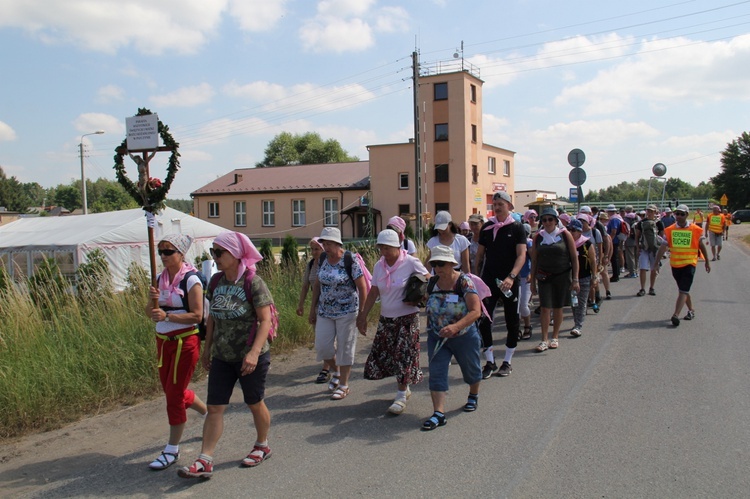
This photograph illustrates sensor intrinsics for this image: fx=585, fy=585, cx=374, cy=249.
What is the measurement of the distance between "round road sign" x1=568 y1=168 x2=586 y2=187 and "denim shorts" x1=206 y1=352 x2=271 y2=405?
1315 cm

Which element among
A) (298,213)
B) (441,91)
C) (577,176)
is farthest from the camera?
(298,213)

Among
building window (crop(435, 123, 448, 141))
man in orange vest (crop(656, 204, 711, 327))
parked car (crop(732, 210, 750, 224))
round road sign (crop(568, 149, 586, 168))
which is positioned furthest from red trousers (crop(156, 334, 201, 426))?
parked car (crop(732, 210, 750, 224))

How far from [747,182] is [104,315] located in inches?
2952

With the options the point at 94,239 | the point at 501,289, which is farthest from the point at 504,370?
the point at 94,239

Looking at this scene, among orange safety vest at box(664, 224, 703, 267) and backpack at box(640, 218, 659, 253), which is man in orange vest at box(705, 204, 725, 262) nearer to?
backpack at box(640, 218, 659, 253)

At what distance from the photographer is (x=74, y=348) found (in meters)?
6.68

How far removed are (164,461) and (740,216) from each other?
6396 centimetres

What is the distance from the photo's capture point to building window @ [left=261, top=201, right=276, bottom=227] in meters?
49.9

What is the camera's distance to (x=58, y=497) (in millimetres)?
3994

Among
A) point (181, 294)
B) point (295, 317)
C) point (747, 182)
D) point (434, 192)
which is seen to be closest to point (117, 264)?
point (295, 317)

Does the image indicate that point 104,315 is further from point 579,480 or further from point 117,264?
point 117,264

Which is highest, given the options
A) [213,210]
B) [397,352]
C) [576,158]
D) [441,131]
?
[441,131]

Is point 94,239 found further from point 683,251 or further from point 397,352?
point 683,251

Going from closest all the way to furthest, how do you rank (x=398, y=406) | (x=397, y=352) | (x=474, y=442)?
1. (x=474, y=442)
2. (x=398, y=406)
3. (x=397, y=352)
